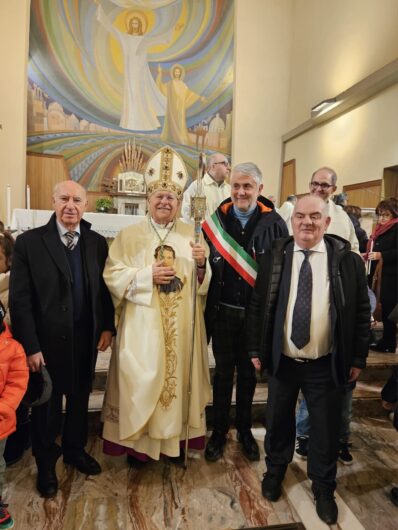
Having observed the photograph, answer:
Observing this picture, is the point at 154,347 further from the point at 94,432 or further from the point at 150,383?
the point at 94,432

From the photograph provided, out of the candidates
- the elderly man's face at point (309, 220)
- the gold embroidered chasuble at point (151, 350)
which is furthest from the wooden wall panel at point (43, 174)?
the elderly man's face at point (309, 220)

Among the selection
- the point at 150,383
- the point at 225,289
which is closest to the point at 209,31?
the point at 225,289

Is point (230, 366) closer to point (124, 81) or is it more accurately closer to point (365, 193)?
point (365, 193)

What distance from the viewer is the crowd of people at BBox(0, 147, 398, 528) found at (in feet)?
6.32

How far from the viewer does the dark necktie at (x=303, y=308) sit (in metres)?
1.91

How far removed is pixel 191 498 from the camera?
215 cm

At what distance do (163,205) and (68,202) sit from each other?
0.53 metres

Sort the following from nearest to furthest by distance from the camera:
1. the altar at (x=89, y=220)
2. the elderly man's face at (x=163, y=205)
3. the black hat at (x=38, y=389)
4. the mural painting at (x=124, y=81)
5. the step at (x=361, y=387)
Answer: the black hat at (x=38, y=389), the elderly man's face at (x=163, y=205), the step at (x=361, y=387), the altar at (x=89, y=220), the mural painting at (x=124, y=81)

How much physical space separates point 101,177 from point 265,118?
12.0ft

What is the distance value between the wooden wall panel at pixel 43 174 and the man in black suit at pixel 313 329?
20.2 feet

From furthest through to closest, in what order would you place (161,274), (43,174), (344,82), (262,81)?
(262,81) < (43,174) < (344,82) < (161,274)

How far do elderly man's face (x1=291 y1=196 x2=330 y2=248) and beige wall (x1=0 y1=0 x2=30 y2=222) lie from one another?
21.0 feet

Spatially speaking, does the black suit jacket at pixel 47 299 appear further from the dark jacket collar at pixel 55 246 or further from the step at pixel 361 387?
the step at pixel 361 387

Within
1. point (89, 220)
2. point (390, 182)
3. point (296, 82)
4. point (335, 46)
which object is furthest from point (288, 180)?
point (89, 220)
